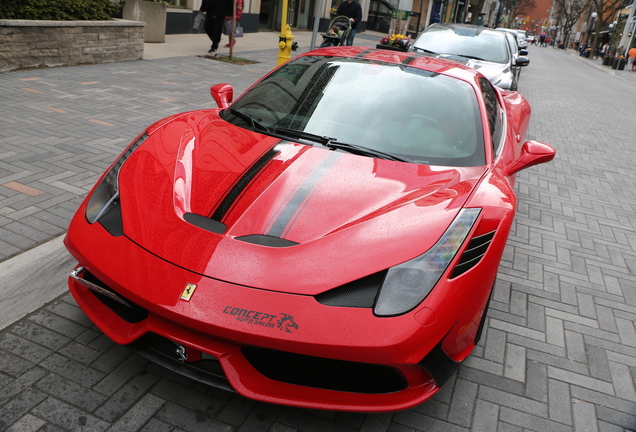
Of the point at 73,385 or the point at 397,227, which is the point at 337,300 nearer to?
the point at 397,227

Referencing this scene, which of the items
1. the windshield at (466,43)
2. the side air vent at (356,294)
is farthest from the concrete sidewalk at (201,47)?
the side air vent at (356,294)

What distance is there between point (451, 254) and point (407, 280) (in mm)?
241

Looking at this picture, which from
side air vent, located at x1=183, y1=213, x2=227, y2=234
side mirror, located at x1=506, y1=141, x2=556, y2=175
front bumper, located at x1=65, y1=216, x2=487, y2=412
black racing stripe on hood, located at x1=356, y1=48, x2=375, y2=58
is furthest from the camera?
black racing stripe on hood, located at x1=356, y1=48, x2=375, y2=58

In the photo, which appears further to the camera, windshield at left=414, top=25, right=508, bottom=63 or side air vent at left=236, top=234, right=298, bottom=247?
windshield at left=414, top=25, right=508, bottom=63

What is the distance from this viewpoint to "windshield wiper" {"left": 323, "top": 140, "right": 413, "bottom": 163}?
2834mm

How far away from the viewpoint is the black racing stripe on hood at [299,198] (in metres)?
2.24

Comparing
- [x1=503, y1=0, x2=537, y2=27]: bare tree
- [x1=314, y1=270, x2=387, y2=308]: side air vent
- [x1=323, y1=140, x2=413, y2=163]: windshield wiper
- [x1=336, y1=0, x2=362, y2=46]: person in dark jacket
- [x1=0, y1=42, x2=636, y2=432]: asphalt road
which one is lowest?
[x1=0, y1=42, x2=636, y2=432]: asphalt road

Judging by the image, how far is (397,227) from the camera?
2.25 m

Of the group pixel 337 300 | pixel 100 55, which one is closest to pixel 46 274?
pixel 337 300

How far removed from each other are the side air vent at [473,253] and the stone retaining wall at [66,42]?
302 inches

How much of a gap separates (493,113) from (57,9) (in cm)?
773

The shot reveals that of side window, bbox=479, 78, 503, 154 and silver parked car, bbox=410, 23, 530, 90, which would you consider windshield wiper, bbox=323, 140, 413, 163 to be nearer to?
side window, bbox=479, 78, 503, 154

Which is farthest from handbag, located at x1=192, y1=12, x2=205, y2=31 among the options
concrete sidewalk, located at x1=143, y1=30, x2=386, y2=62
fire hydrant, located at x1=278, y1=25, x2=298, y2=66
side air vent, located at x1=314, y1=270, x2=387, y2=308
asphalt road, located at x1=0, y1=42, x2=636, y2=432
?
side air vent, located at x1=314, y1=270, x2=387, y2=308

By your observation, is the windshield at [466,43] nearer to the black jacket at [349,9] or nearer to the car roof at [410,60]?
the car roof at [410,60]
